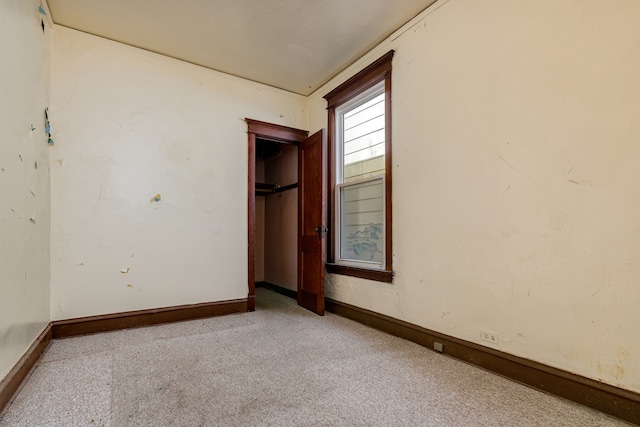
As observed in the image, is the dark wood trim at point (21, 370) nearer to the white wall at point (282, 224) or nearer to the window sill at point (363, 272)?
the window sill at point (363, 272)

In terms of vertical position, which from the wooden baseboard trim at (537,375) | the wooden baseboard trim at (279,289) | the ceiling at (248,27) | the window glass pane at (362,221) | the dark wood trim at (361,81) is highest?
the ceiling at (248,27)

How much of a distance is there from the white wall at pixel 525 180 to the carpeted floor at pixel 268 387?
1.21 ft

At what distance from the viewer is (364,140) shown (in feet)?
11.1

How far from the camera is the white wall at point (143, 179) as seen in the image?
281cm

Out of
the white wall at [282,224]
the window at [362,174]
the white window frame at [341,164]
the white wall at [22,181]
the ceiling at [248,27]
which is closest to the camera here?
the white wall at [22,181]

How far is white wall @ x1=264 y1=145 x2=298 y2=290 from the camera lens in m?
4.67

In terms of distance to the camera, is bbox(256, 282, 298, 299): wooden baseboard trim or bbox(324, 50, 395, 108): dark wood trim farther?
bbox(256, 282, 298, 299): wooden baseboard trim

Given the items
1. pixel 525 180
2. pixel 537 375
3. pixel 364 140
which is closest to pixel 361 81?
pixel 364 140

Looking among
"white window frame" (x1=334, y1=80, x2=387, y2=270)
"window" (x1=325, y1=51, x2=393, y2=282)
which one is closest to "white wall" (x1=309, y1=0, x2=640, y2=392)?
"window" (x1=325, y1=51, x2=393, y2=282)

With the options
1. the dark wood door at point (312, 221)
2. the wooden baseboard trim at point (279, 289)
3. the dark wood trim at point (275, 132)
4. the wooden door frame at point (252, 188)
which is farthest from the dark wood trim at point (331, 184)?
the wooden baseboard trim at point (279, 289)

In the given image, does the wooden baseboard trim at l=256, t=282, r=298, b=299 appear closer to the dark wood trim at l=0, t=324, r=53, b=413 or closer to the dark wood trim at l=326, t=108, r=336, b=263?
the dark wood trim at l=326, t=108, r=336, b=263

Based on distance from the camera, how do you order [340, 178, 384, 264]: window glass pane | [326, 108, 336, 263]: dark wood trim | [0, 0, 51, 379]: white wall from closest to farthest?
[0, 0, 51, 379]: white wall < [340, 178, 384, 264]: window glass pane < [326, 108, 336, 263]: dark wood trim

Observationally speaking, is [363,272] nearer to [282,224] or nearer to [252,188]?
[252,188]

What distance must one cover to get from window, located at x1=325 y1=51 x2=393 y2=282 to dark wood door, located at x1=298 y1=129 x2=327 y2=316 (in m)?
0.17
